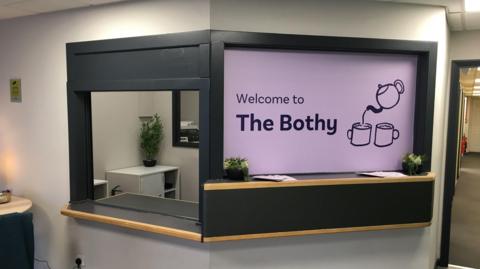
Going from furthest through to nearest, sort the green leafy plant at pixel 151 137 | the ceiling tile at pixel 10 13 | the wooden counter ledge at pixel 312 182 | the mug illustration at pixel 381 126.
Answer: the green leafy plant at pixel 151 137 → the ceiling tile at pixel 10 13 → the mug illustration at pixel 381 126 → the wooden counter ledge at pixel 312 182

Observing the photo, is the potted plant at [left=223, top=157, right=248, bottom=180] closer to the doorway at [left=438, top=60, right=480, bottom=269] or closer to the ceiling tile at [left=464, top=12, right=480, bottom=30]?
the ceiling tile at [left=464, top=12, right=480, bottom=30]

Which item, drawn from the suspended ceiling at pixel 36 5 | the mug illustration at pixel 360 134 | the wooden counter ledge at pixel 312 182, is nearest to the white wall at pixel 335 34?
the wooden counter ledge at pixel 312 182

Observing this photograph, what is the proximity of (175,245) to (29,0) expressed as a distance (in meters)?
2.11

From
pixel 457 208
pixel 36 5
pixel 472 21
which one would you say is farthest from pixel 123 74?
pixel 457 208

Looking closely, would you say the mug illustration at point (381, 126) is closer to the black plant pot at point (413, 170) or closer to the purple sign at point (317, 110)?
the purple sign at point (317, 110)

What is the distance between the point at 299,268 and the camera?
249 cm

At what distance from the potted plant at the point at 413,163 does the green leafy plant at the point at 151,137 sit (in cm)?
332

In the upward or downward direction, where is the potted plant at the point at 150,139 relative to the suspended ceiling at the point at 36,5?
downward

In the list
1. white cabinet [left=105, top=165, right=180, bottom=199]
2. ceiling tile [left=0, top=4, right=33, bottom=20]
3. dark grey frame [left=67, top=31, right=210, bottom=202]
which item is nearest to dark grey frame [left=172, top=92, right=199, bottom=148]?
white cabinet [left=105, top=165, right=180, bottom=199]

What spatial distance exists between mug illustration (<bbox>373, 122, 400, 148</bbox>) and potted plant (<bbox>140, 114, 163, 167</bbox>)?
3145 mm

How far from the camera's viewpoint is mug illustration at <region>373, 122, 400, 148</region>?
2.66 m

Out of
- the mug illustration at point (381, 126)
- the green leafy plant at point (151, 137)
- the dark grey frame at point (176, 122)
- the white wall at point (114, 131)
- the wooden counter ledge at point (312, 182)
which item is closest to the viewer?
the wooden counter ledge at point (312, 182)

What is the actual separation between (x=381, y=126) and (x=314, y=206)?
0.86 m

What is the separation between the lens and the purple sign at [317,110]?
245 centimetres
